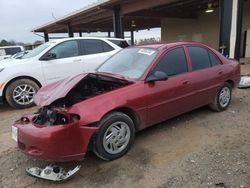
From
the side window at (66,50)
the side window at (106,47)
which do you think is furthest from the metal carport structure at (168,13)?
the side window at (66,50)

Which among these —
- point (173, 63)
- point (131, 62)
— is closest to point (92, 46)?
point (131, 62)

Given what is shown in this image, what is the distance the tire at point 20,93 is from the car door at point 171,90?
151 inches

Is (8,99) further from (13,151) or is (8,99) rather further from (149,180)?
(149,180)

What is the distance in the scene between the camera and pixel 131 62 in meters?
4.39

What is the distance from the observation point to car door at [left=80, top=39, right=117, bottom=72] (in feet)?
24.4

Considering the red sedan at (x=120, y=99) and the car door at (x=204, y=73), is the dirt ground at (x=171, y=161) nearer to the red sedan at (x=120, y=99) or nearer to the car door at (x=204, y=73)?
the red sedan at (x=120, y=99)

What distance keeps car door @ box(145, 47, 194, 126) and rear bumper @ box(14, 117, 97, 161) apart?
1.14m

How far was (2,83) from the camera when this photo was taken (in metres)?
6.31

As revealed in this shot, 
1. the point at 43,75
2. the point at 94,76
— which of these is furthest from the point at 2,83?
the point at 94,76

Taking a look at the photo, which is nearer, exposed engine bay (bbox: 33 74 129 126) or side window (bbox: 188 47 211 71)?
exposed engine bay (bbox: 33 74 129 126)

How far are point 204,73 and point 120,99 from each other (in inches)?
79.6

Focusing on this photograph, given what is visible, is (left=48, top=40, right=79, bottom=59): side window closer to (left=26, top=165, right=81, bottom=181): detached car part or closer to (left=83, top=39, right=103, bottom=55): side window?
(left=83, top=39, right=103, bottom=55): side window

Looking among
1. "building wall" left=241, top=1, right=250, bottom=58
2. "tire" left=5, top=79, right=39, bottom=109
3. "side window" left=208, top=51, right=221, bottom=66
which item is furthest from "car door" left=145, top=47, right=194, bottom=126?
"building wall" left=241, top=1, right=250, bottom=58

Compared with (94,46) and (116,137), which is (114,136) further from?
(94,46)
